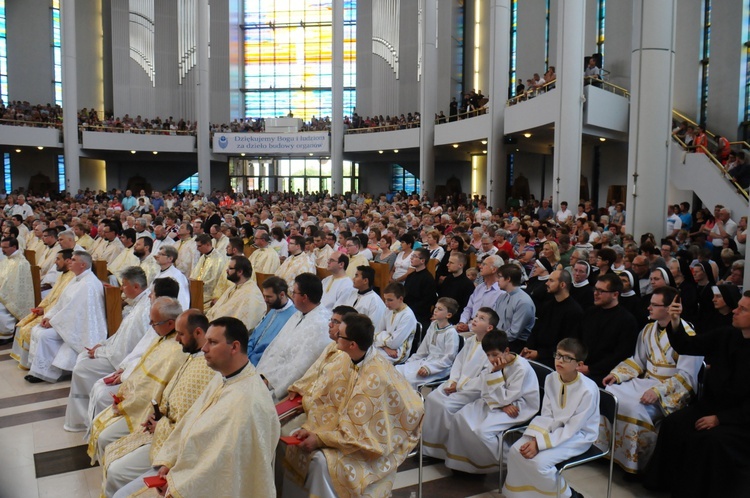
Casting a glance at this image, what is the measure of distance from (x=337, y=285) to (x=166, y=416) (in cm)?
345

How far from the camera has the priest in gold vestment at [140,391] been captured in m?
4.42

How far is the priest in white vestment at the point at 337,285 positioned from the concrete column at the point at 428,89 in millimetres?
15800

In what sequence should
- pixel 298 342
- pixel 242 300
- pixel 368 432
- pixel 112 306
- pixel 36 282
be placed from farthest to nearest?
pixel 36 282, pixel 112 306, pixel 242 300, pixel 298 342, pixel 368 432

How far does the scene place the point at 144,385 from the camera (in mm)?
4457

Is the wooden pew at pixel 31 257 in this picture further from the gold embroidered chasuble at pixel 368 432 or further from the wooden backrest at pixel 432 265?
the gold embroidered chasuble at pixel 368 432

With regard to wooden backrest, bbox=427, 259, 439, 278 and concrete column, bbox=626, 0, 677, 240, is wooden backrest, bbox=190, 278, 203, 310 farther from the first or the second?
concrete column, bbox=626, 0, 677, 240

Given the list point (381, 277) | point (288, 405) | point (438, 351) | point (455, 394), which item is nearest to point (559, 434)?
point (455, 394)

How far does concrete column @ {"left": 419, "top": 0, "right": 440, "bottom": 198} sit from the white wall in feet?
57.0

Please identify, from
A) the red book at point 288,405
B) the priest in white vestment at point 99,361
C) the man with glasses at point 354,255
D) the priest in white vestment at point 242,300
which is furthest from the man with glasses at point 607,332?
the man with glasses at point 354,255

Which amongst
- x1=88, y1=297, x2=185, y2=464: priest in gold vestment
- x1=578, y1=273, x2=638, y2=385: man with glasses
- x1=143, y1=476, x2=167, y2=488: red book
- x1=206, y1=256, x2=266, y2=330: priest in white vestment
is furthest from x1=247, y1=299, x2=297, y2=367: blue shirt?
x1=578, y1=273, x2=638, y2=385: man with glasses

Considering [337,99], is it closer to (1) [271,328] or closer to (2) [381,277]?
(2) [381,277]

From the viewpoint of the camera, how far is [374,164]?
31.6 metres

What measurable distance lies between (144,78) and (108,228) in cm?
2313

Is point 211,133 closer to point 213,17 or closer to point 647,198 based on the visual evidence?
point 213,17
